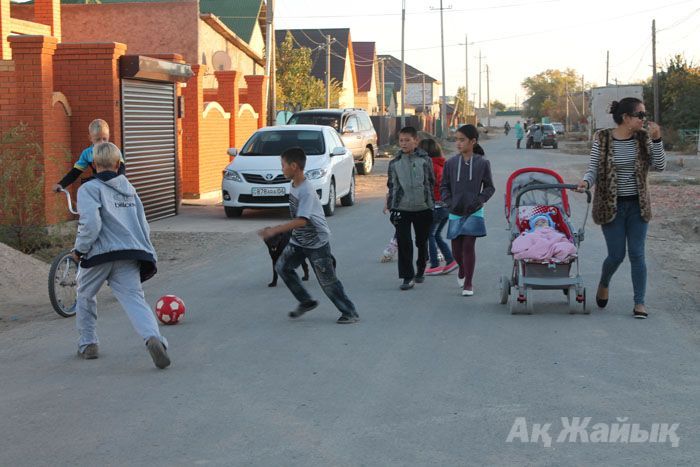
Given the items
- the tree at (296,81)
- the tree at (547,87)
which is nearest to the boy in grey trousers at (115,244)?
the tree at (296,81)

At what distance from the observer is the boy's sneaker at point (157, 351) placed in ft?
22.7

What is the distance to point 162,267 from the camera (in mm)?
12805

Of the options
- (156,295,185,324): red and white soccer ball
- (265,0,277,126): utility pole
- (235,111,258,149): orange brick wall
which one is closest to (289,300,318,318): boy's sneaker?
(156,295,185,324): red and white soccer ball

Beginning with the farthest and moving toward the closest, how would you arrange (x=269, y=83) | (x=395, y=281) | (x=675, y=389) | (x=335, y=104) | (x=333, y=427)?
(x=335, y=104), (x=269, y=83), (x=395, y=281), (x=675, y=389), (x=333, y=427)

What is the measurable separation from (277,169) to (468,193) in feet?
29.2

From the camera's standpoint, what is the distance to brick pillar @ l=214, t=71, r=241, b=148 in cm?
2644

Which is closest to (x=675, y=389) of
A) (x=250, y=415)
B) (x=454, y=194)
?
(x=250, y=415)

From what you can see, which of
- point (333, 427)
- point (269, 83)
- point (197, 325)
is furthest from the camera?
point (269, 83)

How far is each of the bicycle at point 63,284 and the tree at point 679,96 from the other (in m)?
52.9

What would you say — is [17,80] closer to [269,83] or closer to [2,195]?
[2,195]

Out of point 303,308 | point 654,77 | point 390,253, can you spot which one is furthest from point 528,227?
point 654,77

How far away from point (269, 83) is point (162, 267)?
19.5 metres

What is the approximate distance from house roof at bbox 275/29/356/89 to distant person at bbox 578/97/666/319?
6593cm

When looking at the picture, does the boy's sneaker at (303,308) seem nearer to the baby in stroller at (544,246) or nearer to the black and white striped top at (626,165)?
the baby in stroller at (544,246)
